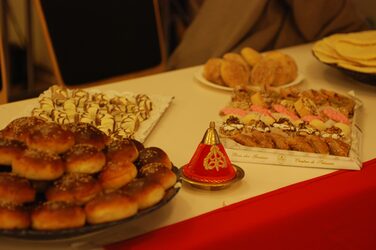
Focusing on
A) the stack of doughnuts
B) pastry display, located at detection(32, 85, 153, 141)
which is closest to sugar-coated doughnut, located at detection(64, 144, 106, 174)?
the stack of doughnuts

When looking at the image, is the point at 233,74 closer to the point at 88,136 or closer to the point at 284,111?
the point at 284,111

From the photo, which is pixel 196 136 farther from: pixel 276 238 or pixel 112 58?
pixel 112 58

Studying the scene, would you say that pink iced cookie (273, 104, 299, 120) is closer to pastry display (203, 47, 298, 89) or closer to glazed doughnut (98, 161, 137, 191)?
pastry display (203, 47, 298, 89)

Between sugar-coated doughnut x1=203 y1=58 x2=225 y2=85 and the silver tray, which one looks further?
sugar-coated doughnut x1=203 y1=58 x2=225 y2=85

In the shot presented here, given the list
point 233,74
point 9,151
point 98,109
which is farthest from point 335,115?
point 9,151

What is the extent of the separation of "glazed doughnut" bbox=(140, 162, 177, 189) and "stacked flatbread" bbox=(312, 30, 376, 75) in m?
0.77

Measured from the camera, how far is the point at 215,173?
3.05 feet

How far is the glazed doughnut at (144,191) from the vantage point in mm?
735

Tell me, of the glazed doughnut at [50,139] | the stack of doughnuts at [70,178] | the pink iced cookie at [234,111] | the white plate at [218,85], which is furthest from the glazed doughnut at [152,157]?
the white plate at [218,85]

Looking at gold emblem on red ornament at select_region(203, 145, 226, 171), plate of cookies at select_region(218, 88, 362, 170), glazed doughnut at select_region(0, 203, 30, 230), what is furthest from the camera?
plate of cookies at select_region(218, 88, 362, 170)

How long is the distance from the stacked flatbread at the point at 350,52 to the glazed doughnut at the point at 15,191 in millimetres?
947

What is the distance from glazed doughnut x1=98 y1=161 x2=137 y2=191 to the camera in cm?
75

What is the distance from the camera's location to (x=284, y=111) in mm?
1209

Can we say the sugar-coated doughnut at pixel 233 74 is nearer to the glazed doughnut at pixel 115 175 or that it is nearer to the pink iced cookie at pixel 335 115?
the pink iced cookie at pixel 335 115
